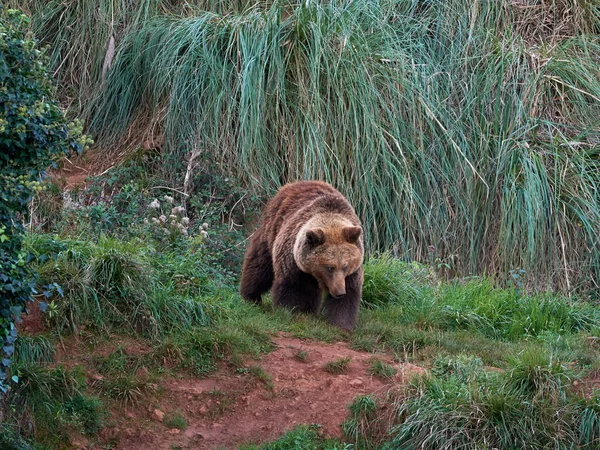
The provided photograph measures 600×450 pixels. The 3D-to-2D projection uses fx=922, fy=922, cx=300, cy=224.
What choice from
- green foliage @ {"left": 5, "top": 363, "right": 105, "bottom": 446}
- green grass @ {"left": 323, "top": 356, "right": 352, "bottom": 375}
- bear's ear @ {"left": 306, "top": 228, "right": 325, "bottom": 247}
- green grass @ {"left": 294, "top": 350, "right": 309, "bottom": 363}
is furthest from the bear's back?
green foliage @ {"left": 5, "top": 363, "right": 105, "bottom": 446}

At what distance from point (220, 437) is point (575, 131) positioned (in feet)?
22.3

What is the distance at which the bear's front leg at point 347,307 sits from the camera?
7402 millimetres

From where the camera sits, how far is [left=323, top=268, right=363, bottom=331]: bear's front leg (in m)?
7.40

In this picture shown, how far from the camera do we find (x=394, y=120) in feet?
34.3

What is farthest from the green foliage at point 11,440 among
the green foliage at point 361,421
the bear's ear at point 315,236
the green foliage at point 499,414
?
the bear's ear at point 315,236

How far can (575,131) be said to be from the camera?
11.0 metres

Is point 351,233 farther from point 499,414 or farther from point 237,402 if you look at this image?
point 499,414

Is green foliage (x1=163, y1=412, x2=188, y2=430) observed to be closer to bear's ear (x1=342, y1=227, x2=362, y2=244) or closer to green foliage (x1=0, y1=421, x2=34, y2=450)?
green foliage (x1=0, y1=421, x2=34, y2=450)

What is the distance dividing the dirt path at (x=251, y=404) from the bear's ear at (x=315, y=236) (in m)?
1.07

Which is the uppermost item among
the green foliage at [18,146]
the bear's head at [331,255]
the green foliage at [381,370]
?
the green foliage at [18,146]

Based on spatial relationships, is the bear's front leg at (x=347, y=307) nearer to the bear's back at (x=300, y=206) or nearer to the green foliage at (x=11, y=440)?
the bear's back at (x=300, y=206)

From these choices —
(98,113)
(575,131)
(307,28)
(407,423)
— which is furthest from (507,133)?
(407,423)

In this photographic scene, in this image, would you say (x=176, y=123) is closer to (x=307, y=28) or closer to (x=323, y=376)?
(x=307, y=28)

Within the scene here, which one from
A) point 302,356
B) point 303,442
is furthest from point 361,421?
point 302,356
